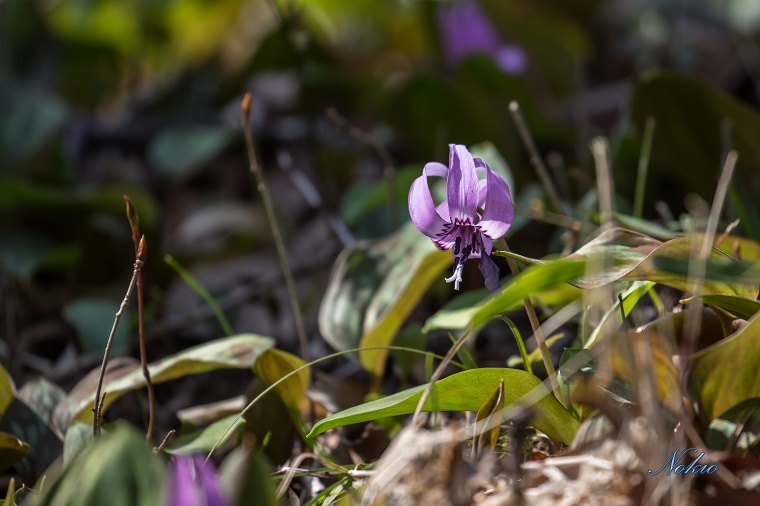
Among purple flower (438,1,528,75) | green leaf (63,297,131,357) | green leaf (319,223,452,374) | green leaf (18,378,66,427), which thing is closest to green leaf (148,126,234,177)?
green leaf (63,297,131,357)

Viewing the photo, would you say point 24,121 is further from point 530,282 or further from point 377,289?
point 530,282

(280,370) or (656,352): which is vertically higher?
(656,352)

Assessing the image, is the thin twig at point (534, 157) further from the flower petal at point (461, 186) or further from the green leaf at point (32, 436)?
the green leaf at point (32, 436)

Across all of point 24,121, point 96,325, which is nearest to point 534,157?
point 96,325

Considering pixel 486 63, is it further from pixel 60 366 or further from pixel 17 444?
pixel 17 444

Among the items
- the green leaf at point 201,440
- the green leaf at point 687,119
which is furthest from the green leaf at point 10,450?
the green leaf at point 687,119

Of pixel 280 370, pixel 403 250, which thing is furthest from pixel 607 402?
pixel 403 250

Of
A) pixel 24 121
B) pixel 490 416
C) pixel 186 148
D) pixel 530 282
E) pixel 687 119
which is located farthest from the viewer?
pixel 186 148
